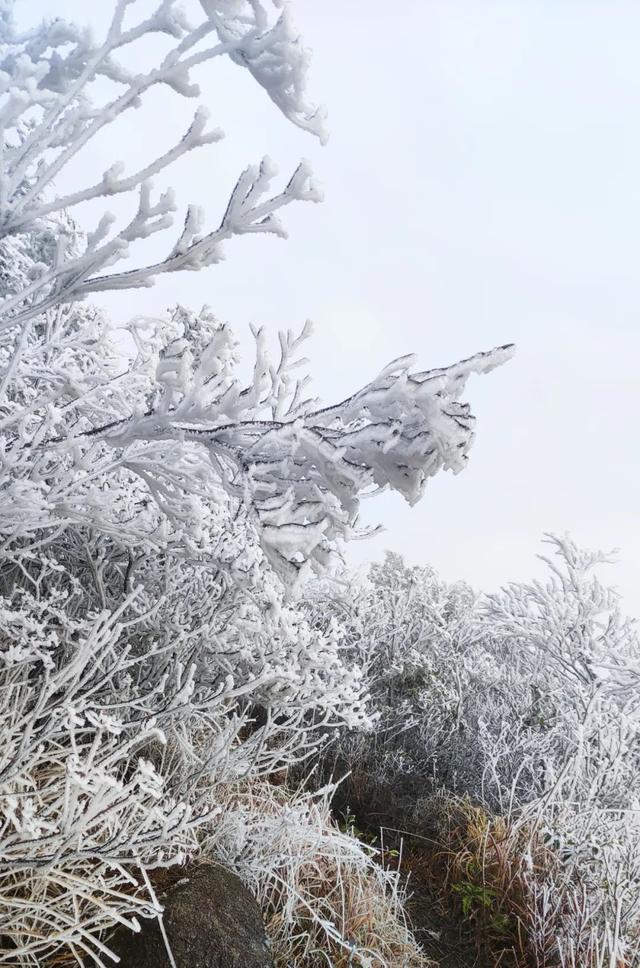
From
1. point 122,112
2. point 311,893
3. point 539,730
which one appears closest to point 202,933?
point 311,893

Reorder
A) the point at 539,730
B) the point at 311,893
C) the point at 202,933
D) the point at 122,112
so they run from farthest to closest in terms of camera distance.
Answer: the point at 539,730 < the point at 311,893 < the point at 202,933 < the point at 122,112

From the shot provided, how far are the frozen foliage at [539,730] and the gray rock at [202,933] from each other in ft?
4.34

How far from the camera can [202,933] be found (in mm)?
2537

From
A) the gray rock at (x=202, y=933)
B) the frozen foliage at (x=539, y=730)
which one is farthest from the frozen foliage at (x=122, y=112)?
the frozen foliage at (x=539, y=730)

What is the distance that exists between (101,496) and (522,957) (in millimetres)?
3738

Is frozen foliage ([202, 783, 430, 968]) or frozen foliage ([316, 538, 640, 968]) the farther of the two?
frozen foliage ([316, 538, 640, 968])

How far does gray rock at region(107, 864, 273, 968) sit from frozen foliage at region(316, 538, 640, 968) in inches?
52.0

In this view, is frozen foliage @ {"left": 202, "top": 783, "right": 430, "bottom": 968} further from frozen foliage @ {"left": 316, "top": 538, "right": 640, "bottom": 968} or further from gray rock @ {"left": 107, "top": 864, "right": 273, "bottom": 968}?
frozen foliage @ {"left": 316, "top": 538, "right": 640, "bottom": 968}

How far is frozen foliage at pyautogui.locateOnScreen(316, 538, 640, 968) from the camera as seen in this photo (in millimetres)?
3822

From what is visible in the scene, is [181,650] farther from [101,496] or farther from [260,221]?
[260,221]

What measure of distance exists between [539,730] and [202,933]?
4149 millimetres

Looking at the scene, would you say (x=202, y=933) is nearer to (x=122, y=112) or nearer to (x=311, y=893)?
(x=311, y=893)

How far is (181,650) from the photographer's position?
3449mm

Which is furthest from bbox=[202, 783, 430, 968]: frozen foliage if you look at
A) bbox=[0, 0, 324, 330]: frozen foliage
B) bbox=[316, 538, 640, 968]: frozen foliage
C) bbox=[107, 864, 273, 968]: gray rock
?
bbox=[0, 0, 324, 330]: frozen foliage
